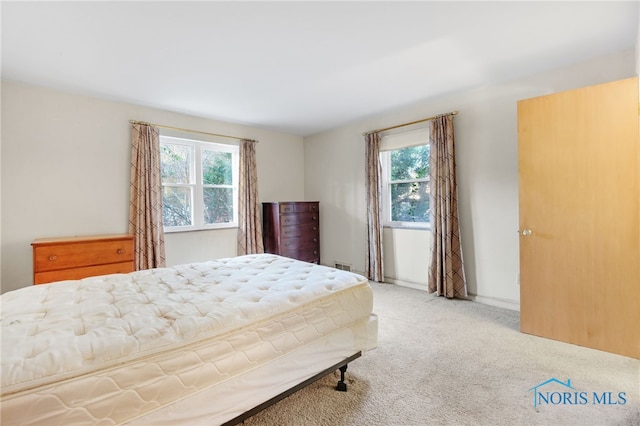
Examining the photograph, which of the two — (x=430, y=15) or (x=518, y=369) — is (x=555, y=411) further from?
(x=430, y=15)

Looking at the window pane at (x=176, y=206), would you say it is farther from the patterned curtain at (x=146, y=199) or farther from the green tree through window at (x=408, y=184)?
the green tree through window at (x=408, y=184)

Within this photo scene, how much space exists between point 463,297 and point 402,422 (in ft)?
7.38

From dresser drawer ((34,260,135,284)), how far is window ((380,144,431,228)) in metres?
3.35

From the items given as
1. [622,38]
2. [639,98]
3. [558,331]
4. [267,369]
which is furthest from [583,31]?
[267,369]

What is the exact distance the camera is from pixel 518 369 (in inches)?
78.4

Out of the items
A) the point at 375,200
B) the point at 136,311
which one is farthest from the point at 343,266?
the point at 136,311

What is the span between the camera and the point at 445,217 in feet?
11.2

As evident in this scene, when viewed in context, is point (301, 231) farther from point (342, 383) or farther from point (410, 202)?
point (342, 383)

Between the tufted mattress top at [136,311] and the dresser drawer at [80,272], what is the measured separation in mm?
1167

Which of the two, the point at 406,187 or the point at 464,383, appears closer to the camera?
the point at 464,383

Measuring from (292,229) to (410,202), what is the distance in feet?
6.01

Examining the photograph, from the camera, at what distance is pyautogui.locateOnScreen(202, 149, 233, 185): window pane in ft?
14.0

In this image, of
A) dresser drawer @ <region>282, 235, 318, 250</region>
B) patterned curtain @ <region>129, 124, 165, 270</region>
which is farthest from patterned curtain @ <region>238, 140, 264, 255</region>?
patterned curtain @ <region>129, 124, 165, 270</region>

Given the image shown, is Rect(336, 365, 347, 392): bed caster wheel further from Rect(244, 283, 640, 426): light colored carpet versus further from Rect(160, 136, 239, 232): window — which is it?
Rect(160, 136, 239, 232): window
